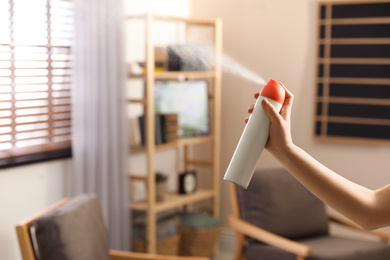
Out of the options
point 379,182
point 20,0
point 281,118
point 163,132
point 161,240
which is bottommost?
point 161,240

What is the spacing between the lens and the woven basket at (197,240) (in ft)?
12.7

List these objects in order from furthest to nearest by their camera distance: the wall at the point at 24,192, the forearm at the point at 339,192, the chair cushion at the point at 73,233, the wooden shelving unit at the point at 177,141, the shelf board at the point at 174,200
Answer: the shelf board at the point at 174,200, the wooden shelving unit at the point at 177,141, the wall at the point at 24,192, the chair cushion at the point at 73,233, the forearm at the point at 339,192

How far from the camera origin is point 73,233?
230cm

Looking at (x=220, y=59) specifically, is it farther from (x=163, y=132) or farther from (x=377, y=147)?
(x=377, y=147)

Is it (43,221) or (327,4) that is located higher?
(327,4)

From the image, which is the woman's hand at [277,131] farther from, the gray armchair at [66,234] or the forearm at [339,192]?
the gray armchair at [66,234]

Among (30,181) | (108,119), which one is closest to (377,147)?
(108,119)

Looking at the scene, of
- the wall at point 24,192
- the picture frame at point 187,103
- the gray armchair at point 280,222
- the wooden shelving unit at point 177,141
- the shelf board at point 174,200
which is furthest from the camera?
the picture frame at point 187,103

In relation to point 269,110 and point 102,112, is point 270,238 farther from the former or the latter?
point 269,110

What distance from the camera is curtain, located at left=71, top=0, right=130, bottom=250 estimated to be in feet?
10.2

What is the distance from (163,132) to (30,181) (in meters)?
0.95

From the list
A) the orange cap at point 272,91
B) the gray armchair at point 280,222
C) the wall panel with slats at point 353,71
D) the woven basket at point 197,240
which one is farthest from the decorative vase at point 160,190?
the orange cap at point 272,91

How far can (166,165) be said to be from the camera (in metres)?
4.17

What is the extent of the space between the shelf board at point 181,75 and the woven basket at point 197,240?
0.97m
